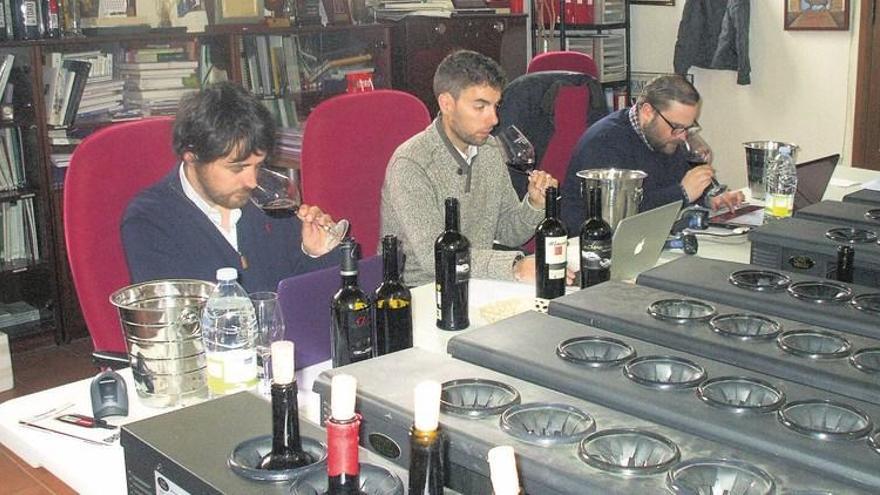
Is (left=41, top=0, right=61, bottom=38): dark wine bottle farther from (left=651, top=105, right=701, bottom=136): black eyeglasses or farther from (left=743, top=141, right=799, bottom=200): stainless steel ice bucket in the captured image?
(left=743, top=141, right=799, bottom=200): stainless steel ice bucket

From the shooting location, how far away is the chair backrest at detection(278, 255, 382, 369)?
1670mm

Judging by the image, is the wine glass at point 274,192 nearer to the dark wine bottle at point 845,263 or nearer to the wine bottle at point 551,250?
the wine bottle at point 551,250

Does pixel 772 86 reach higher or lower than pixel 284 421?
higher

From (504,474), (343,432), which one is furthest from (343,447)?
(504,474)

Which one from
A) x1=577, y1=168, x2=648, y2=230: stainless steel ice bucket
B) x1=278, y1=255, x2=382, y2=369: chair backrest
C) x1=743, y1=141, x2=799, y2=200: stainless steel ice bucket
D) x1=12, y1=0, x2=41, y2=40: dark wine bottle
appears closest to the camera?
x1=278, y1=255, x2=382, y2=369: chair backrest

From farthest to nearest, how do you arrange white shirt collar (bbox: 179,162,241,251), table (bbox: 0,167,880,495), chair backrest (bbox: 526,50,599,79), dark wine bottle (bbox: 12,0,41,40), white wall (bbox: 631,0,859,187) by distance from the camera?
white wall (bbox: 631,0,859,187) < chair backrest (bbox: 526,50,599,79) < dark wine bottle (bbox: 12,0,41,40) < white shirt collar (bbox: 179,162,241,251) < table (bbox: 0,167,880,495)

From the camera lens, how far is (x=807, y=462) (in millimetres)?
1050

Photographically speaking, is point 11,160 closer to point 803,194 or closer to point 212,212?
point 212,212

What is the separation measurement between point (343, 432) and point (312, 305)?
0.88m

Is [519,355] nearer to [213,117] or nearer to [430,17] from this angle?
[213,117]

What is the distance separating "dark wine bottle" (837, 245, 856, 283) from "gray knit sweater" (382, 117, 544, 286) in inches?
29.1

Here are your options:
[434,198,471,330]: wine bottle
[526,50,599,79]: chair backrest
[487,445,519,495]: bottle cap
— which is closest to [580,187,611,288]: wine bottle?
[434,198,471,330]: wine bottle

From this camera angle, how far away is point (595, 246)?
6.64 feet

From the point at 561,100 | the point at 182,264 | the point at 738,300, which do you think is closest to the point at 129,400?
the point at 182,264
